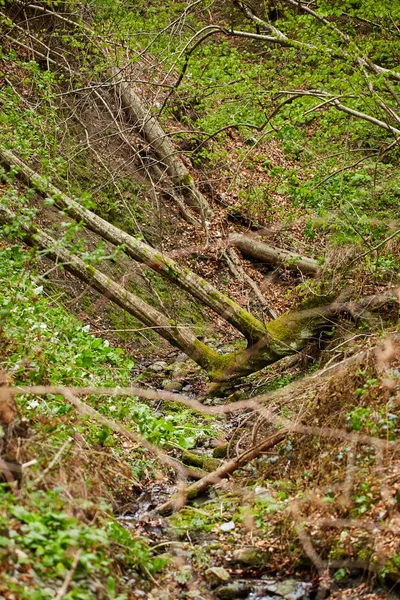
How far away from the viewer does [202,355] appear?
895cm

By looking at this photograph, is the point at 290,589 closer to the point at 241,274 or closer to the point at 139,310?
the point at 139,310

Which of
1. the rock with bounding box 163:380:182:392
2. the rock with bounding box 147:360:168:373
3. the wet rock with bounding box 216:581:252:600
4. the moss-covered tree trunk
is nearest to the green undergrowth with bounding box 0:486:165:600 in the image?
the wet rock with bounding box 216:581:252:600

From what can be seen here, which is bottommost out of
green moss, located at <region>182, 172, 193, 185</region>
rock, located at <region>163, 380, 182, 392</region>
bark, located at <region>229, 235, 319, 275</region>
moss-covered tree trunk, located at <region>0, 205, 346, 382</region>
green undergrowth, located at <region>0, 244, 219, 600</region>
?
bark, located at <region>229, 235, 319, 275</region>

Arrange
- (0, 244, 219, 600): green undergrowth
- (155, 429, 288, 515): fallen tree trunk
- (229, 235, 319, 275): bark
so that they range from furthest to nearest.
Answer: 1. (229, 235, 319, 275): bark
2. (155, 429, 288, 515): fallen tree trunk
3. (0, 244, 219, 600): green undergrowth

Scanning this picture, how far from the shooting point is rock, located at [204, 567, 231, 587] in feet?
15.3

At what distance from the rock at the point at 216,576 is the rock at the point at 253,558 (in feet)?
0.49

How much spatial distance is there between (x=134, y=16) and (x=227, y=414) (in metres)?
6.52

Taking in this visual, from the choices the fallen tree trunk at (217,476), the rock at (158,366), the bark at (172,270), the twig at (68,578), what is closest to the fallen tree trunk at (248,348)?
the bark at (172,270)

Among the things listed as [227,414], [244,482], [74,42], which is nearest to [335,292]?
[227,414]

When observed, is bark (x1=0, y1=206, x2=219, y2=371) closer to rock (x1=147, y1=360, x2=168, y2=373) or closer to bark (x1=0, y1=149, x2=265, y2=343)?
bark (x1=0, y1=149, x2=265, y2=343)

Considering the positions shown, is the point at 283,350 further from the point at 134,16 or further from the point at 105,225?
the point at 134,16

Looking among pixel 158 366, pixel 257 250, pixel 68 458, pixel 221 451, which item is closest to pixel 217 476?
pixel 221 451

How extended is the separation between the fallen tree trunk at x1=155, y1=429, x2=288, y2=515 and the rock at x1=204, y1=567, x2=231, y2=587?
1009 millimetres

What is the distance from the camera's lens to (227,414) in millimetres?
8523
